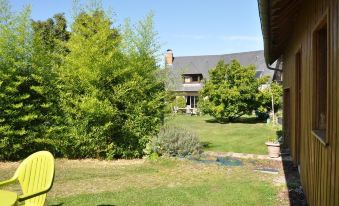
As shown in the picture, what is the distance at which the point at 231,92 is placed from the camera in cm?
2164

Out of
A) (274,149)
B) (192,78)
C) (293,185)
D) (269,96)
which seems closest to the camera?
(293,185)

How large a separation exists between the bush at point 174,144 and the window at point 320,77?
5.34 metres

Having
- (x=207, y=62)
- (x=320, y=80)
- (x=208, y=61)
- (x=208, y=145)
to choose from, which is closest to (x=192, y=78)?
(x=207, y=62)

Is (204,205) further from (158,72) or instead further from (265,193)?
(158,72)

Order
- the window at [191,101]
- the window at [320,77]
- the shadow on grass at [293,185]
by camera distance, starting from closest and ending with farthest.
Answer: the window at [320,77], the shadow on grass at [293,185], the window at [191,101]

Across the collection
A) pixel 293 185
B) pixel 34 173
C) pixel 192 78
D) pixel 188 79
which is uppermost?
pixel 192 78

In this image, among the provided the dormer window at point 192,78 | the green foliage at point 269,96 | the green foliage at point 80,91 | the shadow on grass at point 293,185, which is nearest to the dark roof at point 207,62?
the dormer window at point 192,78

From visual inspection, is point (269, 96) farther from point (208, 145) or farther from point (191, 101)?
point (191, 101)

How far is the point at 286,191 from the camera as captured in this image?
6152 mm

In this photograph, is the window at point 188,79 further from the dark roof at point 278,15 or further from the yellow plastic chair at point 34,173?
the yellow plastic chair at point 34,173

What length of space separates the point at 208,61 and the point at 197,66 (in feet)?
4.95

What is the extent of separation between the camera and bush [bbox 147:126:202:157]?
9602 mm

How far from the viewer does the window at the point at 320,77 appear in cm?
438

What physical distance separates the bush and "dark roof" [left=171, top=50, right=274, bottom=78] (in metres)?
24.4
